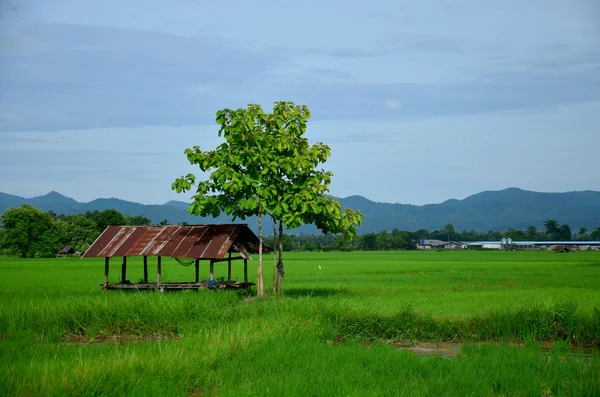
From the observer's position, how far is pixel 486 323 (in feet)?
51.8

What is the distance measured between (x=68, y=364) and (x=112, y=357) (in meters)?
0.81

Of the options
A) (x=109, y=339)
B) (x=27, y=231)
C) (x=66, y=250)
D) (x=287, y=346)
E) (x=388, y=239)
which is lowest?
(x=109, y=339)

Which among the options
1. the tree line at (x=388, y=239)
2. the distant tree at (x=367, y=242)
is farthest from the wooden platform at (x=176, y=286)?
the distant tree at (x=367, y=242)

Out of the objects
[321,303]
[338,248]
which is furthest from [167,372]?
[338,248]

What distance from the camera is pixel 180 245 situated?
886 inches

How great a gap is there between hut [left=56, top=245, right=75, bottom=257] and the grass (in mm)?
72528

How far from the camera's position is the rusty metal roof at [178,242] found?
21922 millimetres

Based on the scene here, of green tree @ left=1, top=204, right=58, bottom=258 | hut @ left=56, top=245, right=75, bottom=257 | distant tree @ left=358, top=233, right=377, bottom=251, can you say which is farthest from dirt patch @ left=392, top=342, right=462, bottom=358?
distant tree @ left=358, top=233, right=377, bottom=251

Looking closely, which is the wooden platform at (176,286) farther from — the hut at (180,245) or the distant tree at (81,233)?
the distant tree at (81,233)

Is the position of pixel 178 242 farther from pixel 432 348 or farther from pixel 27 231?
pixel 27 231

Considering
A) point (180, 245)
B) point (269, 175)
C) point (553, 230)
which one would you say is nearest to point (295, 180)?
point (269, 175)

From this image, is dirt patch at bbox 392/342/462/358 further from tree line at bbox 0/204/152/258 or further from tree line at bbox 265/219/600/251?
tree line at bbox 0/204/152/258

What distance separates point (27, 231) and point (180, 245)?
65.3 metres

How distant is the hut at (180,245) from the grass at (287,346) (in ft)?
5.52
